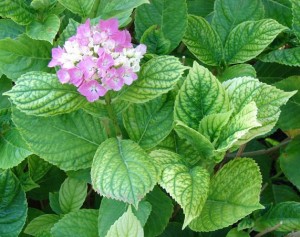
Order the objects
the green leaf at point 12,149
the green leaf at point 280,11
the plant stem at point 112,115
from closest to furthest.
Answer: the plant stem at point 112,115
the green leaf at point 12,149
the green leaf at point 280,11

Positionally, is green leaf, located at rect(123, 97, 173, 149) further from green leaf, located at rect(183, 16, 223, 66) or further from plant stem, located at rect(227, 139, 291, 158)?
plant stem, located at rect(227, 139, 291, 158)

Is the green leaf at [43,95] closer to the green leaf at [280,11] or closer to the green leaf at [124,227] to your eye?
the green leaf at [124,227]

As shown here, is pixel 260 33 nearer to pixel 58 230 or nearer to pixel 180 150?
pixel 180 150

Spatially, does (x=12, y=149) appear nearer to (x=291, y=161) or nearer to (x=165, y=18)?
(x=165, y=18)

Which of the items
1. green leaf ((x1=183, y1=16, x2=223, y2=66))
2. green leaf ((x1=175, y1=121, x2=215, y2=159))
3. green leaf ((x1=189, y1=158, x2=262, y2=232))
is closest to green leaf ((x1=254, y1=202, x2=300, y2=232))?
green leaf ((x1=189, y1=158, x2=262, y2=232))

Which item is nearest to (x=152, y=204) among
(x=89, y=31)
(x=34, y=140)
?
(x=34, y=140)

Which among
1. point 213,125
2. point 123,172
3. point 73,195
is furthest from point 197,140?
point 73,195

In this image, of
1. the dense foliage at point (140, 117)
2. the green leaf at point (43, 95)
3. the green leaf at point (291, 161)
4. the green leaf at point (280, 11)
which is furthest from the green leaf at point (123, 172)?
the green leaf at point (280, 11)
